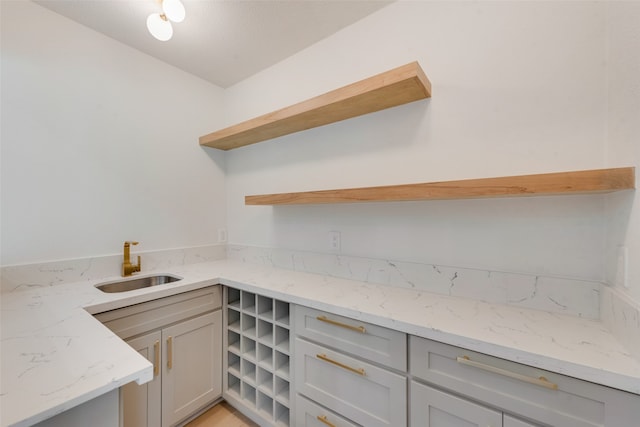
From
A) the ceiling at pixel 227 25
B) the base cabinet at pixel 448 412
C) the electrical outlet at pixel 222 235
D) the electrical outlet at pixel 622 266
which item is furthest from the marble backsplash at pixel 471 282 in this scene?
the ceiling at pixel 227 25

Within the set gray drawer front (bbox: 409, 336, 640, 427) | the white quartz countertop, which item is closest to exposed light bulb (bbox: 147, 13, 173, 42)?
the white quartz countertop

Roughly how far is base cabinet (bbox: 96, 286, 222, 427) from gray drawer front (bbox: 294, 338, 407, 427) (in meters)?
0.68

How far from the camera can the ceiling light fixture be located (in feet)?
4.22

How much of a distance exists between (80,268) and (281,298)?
133 centimetres

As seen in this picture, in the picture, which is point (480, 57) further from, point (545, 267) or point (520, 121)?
point (545, 267)

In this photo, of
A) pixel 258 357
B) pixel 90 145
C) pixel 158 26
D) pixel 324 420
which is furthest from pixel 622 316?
pixel 90 145

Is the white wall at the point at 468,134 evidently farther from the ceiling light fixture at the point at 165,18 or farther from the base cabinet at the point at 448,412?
the ceiling light fixture at the point at 165,18

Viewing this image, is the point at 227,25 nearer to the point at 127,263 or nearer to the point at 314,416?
the point at 127,263

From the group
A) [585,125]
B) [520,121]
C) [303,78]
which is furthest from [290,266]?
[585,125]

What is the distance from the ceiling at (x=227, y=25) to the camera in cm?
154

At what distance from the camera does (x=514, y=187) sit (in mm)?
1006

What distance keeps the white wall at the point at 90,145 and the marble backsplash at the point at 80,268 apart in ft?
0.16

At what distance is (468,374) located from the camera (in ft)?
3.01

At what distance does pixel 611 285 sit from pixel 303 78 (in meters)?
2.01
